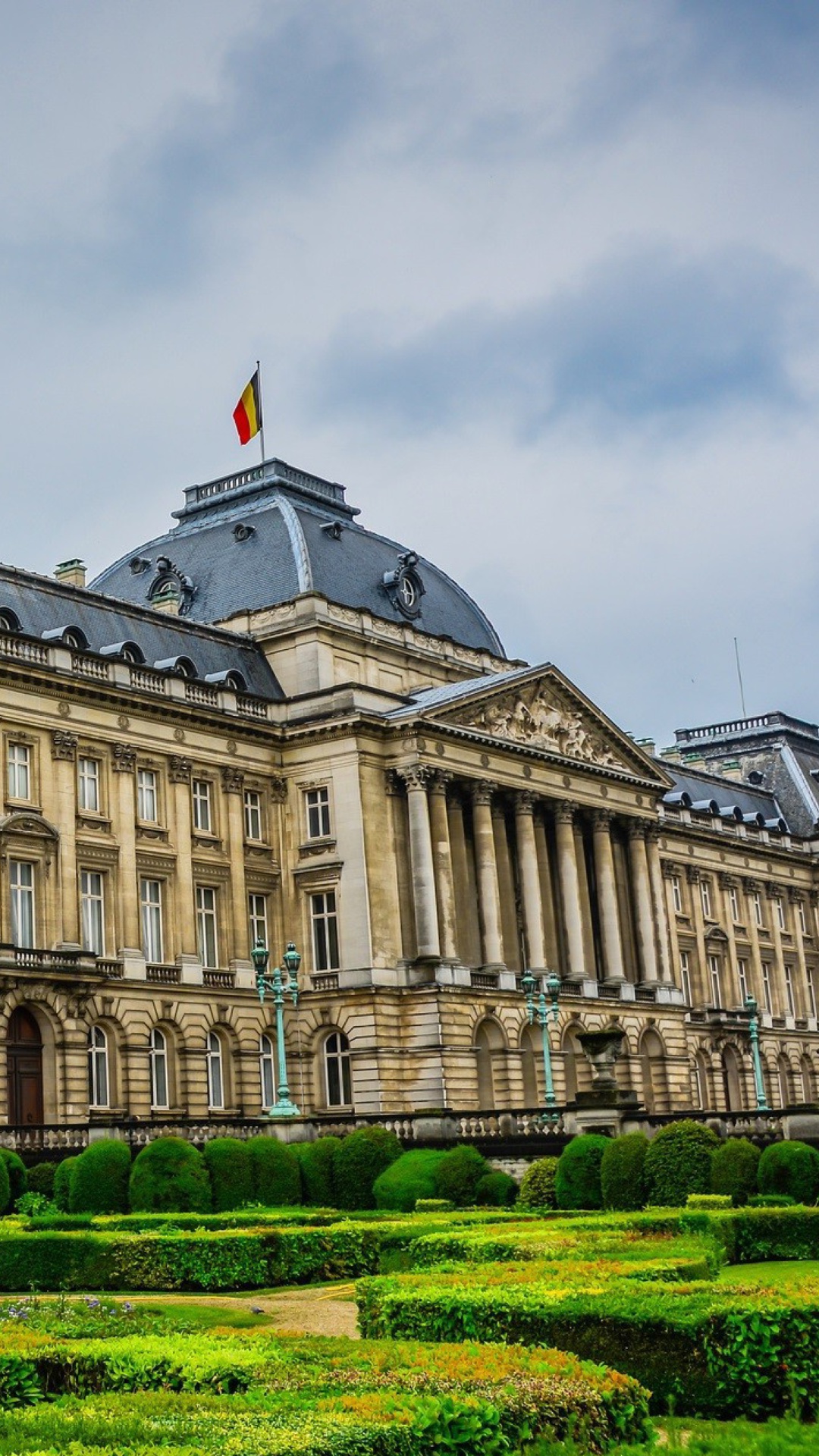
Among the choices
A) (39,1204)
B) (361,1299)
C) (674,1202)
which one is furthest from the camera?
(39,1204)

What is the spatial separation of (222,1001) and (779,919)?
49.4 m

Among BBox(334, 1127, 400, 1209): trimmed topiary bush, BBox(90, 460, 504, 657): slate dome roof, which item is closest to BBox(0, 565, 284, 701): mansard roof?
BBox(90, 460, 504, 657): slate dome roof

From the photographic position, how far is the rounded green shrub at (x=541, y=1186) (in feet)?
130

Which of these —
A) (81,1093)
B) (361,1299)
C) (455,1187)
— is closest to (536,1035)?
(81,1093)

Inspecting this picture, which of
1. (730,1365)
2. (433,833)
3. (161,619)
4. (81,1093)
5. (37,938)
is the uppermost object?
(161,619)

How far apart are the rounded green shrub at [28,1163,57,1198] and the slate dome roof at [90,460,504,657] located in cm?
3353

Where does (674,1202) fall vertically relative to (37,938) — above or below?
below

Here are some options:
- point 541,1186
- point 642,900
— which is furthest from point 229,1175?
point 642,900

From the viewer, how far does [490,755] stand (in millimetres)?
72625

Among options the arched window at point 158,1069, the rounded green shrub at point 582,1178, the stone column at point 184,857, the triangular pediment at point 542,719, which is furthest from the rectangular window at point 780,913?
the rounded green shrub at point 582,1178

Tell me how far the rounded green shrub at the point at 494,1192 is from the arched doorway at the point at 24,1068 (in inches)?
771

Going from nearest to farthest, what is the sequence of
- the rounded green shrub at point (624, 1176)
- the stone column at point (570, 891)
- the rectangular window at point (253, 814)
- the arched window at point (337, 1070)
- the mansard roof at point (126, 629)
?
the rounded green shrub at point (624, 1176)
the mansard roof at point (126, 629)
the arched window at point (337, 1070)
the rectangular window at point (253, 814)
the stone column at point (570, 891)

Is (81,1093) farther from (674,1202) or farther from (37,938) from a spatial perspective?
(674,1202)

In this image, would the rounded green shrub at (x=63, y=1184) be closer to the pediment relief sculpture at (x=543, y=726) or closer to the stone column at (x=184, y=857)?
the stone column at (x=184, y=857)
